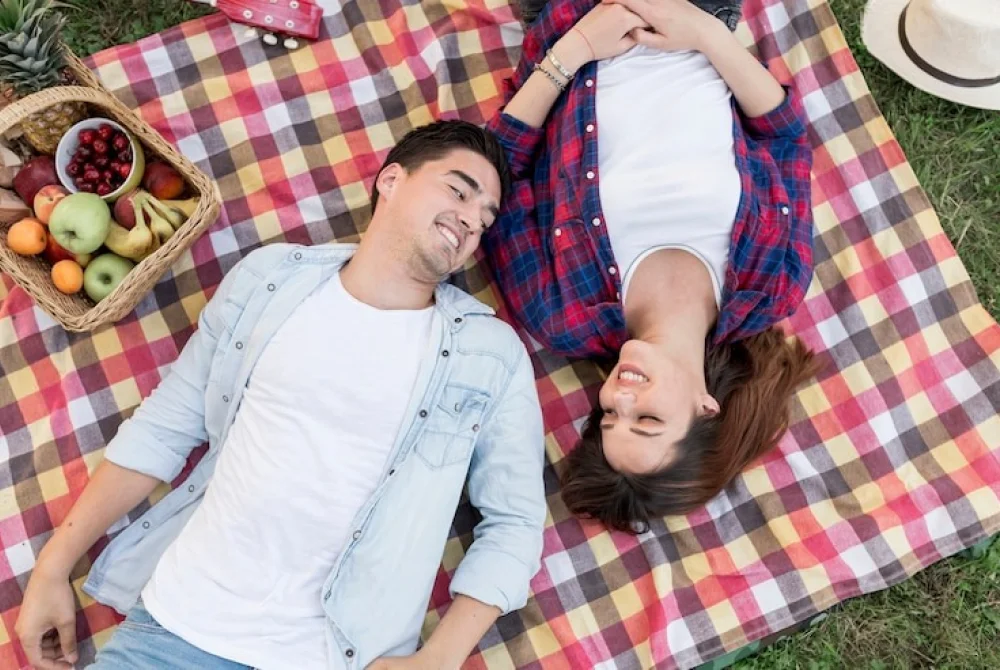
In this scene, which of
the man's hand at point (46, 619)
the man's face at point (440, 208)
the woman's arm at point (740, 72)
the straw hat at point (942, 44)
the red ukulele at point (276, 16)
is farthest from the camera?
the red ukulele at point (276, 16)

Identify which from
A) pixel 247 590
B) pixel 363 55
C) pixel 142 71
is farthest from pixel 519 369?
pixel 142 71

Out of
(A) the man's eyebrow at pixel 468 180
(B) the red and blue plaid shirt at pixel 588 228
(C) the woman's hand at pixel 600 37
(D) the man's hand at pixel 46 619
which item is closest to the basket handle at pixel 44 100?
(A) the man's eyebrow at pixel 468 180

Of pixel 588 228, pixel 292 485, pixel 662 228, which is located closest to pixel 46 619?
pixel 292 485

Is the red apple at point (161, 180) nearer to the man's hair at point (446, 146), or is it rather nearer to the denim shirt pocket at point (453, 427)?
the man's hair at point (446, 146)

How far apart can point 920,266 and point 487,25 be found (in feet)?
7.37

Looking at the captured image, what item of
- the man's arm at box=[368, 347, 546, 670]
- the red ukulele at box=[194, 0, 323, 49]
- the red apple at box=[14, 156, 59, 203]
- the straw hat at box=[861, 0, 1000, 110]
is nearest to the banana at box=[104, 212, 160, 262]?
the red apple at box=[14, 156, 59, 203]

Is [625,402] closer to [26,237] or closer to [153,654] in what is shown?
[153,654]

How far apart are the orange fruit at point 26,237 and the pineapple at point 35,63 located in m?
0.36

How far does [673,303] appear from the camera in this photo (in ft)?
10.5

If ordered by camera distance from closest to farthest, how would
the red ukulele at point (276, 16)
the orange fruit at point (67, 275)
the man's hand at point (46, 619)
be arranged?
the man's hand at point (46, 619) < the orange fruit at point (67, 275) < the red ukulele at point (276, 16)

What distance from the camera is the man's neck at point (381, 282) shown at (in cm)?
310

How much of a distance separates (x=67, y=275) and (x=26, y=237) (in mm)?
195

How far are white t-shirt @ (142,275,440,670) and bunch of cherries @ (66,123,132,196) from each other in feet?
3.08

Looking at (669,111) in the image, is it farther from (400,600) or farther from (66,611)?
(66,611)
